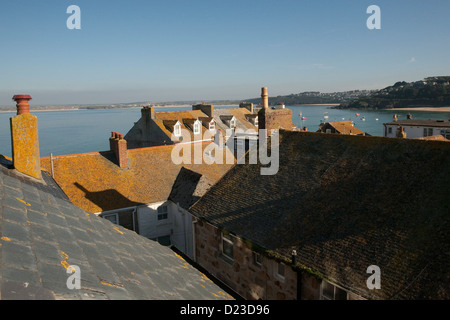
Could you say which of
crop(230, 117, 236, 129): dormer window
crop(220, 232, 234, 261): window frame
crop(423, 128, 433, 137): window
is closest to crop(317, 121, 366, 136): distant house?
crop(423, 128, 433, 137): window

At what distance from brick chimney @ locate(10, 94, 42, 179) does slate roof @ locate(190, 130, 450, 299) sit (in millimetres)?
8632

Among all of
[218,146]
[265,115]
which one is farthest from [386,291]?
[218,146]

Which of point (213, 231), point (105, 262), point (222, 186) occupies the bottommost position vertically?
point (213, 231)

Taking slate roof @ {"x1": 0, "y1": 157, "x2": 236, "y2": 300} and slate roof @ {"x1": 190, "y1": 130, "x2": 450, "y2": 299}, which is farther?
slate roof @ {"x1": 190, "y1": 130, "x2": 450, "y2": 299}

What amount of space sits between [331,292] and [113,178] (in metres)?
17.4

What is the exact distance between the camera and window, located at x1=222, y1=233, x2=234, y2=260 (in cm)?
1587

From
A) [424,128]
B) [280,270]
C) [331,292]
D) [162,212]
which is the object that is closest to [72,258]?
[331,292]

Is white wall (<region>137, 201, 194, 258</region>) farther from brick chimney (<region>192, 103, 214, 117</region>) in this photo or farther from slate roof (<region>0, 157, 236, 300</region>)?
brick chimney (<region>192, 103, 214, 117</region>)

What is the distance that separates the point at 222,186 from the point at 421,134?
5331 centimetres

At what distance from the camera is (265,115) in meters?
19.4

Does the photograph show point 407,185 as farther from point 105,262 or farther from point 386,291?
point 105,262

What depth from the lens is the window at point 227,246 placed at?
15867mm
